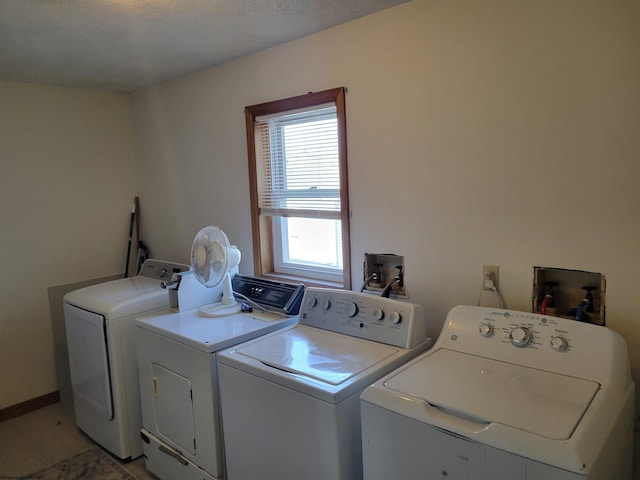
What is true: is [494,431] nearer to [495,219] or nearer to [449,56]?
[495,219]

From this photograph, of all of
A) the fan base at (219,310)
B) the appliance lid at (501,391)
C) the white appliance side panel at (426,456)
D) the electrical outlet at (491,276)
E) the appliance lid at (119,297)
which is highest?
the electrical outlet at (491,276)

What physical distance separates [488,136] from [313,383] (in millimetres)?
1199

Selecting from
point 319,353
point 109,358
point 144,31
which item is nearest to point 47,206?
point 109,358

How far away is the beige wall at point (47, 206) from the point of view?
3072mm

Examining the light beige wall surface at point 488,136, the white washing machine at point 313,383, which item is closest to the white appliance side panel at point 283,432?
the white washing machine at point 313,383

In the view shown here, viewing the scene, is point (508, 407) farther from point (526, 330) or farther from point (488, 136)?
point (488, 136)

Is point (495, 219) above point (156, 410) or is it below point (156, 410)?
above

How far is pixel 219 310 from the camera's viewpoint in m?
2.40

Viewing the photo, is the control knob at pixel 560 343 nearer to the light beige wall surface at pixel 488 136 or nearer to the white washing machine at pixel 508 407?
the white washing machine at pixel 508 407

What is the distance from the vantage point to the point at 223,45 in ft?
8.14

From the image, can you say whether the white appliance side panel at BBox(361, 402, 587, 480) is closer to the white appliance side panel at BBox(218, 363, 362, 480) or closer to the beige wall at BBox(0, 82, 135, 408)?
the white appliance side panel at BBox(218, 363, 362, 480)

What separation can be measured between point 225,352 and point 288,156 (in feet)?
4.23

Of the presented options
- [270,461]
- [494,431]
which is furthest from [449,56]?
[270,461]

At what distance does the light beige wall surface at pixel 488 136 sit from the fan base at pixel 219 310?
68 cm
